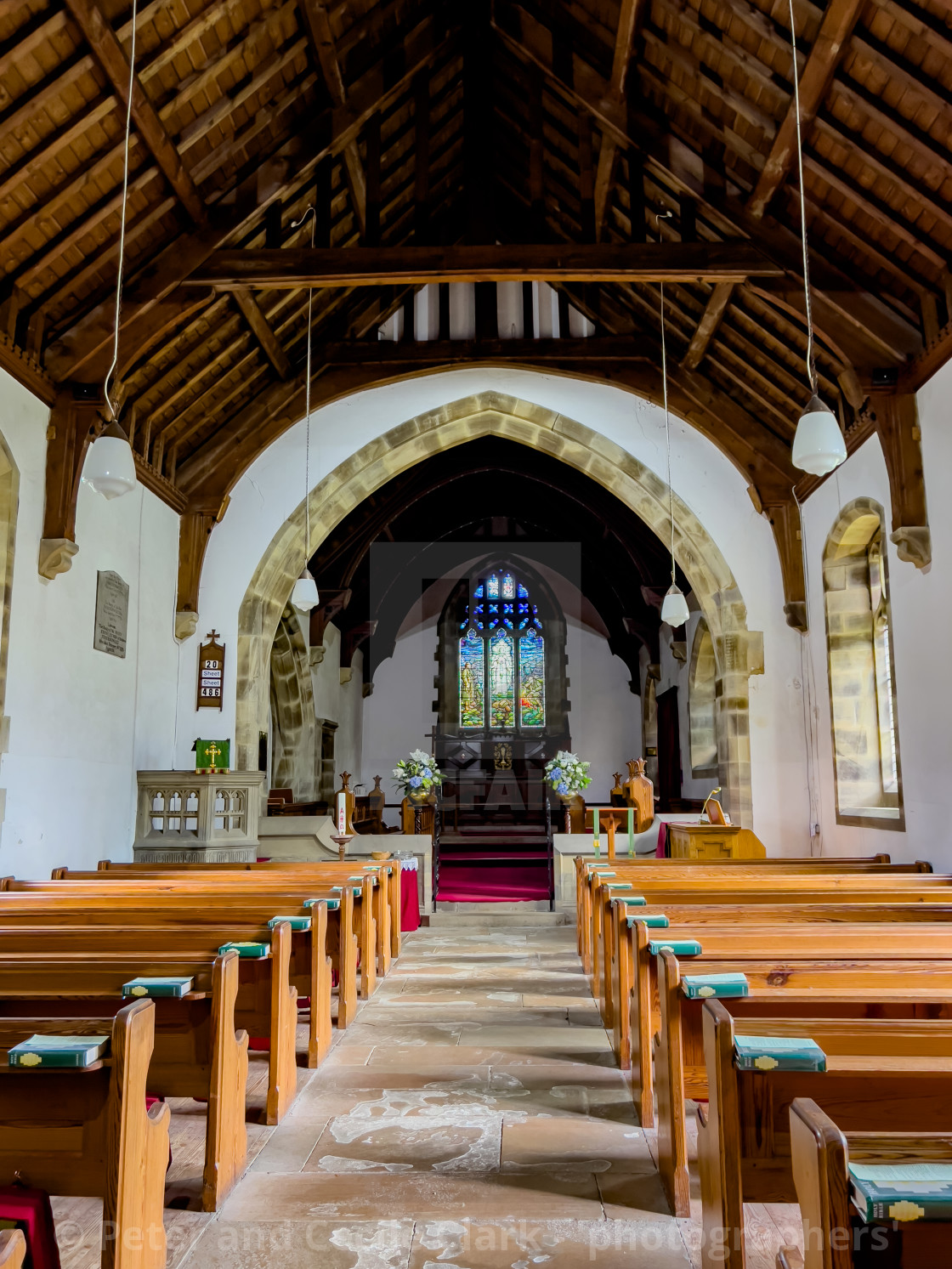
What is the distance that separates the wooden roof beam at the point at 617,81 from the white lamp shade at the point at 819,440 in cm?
265

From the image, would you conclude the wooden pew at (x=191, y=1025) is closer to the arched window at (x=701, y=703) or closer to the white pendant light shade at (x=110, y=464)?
the white pendant light shade at (x=110, y=464)

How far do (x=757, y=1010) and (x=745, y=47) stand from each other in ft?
16.5

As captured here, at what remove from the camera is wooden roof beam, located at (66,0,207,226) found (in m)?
4.54

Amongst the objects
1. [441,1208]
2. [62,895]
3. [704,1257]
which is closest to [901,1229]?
[704,1257]

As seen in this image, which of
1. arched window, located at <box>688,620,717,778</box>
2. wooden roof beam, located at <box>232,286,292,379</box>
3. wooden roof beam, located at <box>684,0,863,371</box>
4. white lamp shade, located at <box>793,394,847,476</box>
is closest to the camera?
white lamp shade, located at <box>793,394,847,476</box>

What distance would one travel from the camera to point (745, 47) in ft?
17.1

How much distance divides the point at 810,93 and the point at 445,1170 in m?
5.16

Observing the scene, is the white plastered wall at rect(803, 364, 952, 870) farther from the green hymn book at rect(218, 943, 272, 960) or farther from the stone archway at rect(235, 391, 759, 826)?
the green hymn book at rect(218, 943, 272, 960)

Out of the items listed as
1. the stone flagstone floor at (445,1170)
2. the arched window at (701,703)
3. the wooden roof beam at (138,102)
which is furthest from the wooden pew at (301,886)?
the arched window at (701,703)

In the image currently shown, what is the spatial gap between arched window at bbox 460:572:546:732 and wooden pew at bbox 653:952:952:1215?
13359 mm

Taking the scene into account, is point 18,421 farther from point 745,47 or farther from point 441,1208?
point 441,1208

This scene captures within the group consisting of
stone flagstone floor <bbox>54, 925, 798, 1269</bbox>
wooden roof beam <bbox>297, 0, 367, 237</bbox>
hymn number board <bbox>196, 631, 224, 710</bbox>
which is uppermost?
wooden roof beam <bbox>297, 0, 367, 237</bbox>

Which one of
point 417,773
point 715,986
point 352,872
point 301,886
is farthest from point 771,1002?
point 417,773

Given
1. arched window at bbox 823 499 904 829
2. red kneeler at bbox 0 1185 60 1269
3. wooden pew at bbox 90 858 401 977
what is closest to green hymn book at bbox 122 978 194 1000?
red kneeler at bbox 0 1185 60 1269
